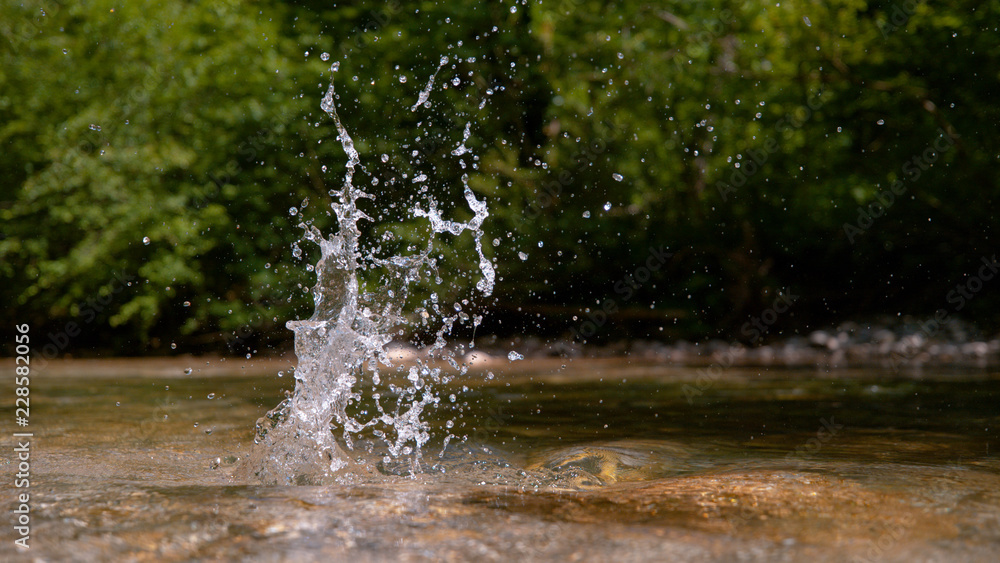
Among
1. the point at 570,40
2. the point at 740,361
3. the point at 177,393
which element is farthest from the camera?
the point at 570,40

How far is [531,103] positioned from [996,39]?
16.5 feet

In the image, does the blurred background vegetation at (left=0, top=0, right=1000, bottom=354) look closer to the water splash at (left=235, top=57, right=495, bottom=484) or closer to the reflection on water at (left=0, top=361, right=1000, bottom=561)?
the reflection on water at (left=0, top=361, right=1000, bottom=561)

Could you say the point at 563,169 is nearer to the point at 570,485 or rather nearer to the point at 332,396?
the point at 332,396

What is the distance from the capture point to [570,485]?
2.72m

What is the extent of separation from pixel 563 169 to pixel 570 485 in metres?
6.96

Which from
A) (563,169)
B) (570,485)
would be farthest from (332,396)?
(563,169)

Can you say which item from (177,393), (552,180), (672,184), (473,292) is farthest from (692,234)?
(177,393)

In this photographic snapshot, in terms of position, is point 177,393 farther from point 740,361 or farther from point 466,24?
point 466,24

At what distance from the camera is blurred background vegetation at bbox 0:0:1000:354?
930 centimetres

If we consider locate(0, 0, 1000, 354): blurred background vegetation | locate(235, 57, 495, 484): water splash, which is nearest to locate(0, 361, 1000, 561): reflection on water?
locate(235, 57, 495, 484): water splash

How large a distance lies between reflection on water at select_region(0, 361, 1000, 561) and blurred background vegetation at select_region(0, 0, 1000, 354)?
14.8ft

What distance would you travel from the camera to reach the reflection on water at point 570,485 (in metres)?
1.81

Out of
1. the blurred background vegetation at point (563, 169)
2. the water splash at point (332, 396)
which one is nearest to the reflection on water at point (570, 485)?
the water splash at point (332, 396)

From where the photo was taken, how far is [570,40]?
1040 cm
